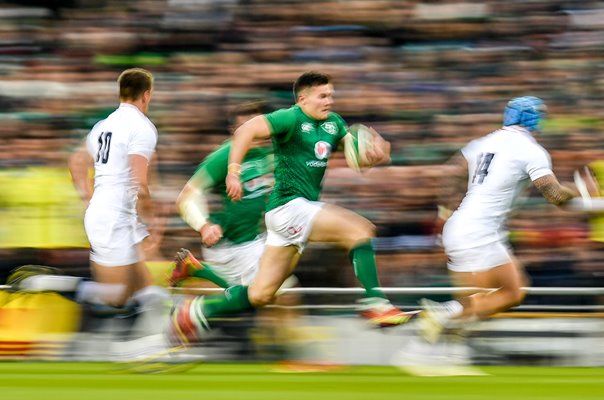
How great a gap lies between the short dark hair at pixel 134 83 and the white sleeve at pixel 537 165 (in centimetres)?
258

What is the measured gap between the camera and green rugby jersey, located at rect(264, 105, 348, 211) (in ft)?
25.3

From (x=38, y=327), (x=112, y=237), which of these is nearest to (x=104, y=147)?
(x=112, y=237)

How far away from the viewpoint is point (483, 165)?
26.9 feet

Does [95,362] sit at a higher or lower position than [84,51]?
lower

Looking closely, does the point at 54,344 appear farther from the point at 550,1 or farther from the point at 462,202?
the point at 550,1

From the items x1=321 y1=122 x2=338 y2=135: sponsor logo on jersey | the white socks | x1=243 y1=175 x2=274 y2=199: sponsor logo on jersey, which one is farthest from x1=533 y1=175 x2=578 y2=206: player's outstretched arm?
x1=243 y1=175 x2=274 y2=199: sponsor logo on jersey

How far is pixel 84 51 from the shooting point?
1293 centimetres

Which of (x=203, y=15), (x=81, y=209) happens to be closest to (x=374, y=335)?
(x=81, y=209)

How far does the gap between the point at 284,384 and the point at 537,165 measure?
219cm

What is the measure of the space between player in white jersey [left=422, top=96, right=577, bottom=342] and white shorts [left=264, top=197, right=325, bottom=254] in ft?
3.87

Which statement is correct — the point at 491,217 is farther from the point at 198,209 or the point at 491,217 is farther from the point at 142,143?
the point at 142,143

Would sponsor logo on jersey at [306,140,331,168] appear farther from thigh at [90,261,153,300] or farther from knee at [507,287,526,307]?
knee at [507,287,526,307]

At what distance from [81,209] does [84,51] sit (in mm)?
2970

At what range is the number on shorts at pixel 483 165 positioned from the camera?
26.8 feet
